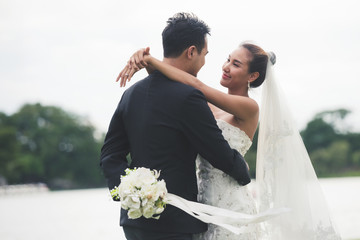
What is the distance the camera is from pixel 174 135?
12.2 ft

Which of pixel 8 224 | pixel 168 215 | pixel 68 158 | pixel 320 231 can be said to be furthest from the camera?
pixel 68 158

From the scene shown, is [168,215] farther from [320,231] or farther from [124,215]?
[320,231]

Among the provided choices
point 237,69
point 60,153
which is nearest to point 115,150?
point 237,69

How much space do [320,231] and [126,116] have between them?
2.04 m

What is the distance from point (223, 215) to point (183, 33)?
4.43 feet

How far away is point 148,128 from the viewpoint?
3750mm

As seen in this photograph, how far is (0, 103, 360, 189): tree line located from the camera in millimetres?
74500

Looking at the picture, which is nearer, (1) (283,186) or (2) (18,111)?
(1) (283,186)

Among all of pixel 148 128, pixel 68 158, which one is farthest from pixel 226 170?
pixel 68 158

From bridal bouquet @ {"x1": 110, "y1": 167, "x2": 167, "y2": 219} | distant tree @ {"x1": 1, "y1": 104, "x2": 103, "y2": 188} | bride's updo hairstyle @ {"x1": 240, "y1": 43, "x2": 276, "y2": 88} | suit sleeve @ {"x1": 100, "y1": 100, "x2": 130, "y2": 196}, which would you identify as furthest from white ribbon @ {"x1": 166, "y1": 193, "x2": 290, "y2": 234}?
distant tree @ {"x1": 1, "y1": 104, "x2": 103, "y2": 188}

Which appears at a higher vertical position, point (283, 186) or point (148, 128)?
point (148, 128)

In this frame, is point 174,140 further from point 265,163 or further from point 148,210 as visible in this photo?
point 265,163

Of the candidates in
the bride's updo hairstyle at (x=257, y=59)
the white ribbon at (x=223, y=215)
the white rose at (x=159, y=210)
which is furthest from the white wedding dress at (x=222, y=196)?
the bride's updo hairstyle at (x=257, y=59)

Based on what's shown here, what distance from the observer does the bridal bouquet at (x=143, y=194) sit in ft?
11.6
